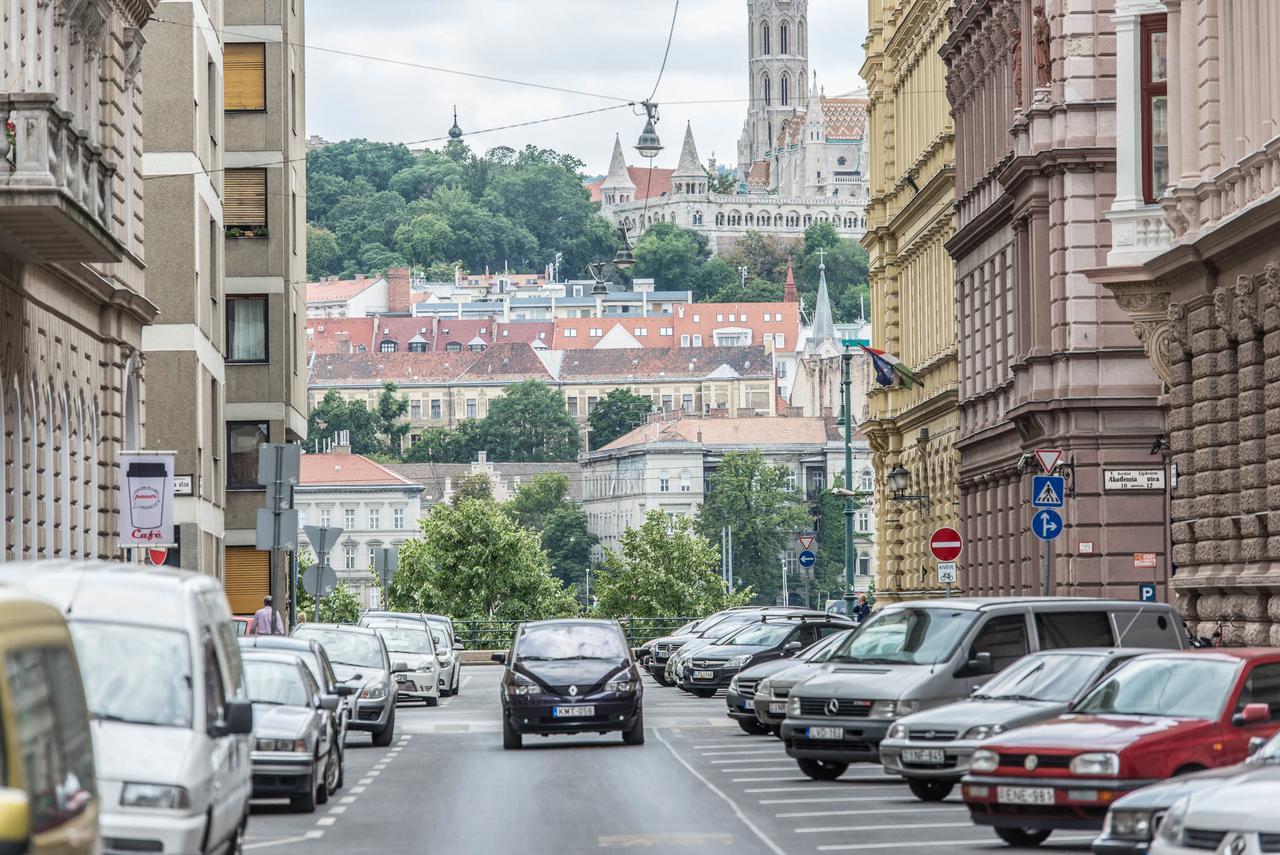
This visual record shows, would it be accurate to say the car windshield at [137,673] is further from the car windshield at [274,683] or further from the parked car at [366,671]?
the parked car at [366,671]

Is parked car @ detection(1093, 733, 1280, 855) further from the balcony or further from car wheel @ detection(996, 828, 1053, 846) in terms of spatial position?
the balcony

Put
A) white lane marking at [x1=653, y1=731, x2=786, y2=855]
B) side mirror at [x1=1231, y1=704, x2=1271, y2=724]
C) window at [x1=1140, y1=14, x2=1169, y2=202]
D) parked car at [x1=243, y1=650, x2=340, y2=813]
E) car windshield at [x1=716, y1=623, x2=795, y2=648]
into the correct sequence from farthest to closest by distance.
Answer: car windshield at [x1=716, y1=623, x2=795, y2=648], window at [x1=1140, y1=14, x2=1169, y2=202], parked car at [x1=243, y1=650, x2=340, y2=813], white lane marking at [x1=653, y1=731, x2=786, y2=855], side mirror at [x1=1231, y1=704, x2=1271, y2=724]

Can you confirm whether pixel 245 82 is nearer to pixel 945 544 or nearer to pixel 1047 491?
pixel 945 544

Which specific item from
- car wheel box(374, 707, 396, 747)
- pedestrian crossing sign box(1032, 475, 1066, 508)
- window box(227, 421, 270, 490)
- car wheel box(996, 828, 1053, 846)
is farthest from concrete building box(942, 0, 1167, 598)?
window box(227, 421, 270, 490)

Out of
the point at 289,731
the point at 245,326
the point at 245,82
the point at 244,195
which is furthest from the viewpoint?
the point at 245,326

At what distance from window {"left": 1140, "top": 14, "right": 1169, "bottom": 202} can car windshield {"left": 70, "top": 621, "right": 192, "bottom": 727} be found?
76.2 ft

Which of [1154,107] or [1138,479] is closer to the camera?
[1138,479]

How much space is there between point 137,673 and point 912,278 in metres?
50.1

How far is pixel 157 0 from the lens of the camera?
3809 centimetres

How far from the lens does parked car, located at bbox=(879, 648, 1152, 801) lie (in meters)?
20.1

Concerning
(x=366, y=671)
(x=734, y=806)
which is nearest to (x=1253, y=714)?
(x=734, y=806)

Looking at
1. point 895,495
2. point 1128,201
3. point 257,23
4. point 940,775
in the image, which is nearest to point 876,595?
point 895,495

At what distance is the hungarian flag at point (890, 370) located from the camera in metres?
60.9

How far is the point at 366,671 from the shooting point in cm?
3209
